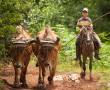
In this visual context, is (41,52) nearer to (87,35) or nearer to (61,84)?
(61,84)

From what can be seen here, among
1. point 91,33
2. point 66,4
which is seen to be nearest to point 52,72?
point 91,33

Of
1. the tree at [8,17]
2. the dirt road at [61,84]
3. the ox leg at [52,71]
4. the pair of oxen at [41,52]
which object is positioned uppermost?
the tree at [8,17]

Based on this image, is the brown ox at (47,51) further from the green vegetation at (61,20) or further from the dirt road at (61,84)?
the green vegetation at (61,20)

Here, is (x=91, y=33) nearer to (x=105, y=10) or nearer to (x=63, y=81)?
(x=63, y=81)

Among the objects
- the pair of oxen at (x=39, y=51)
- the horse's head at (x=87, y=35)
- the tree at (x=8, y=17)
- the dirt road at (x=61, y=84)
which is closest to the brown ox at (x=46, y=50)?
the pair of oxen at (x=39, y=51)

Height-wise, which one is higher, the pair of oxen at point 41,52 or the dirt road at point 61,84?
the pair of oxen at point 41,52

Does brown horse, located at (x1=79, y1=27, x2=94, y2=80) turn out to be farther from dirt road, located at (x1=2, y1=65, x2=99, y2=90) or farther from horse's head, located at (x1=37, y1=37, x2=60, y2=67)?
horse's head, located at (x1=37, y1=37, x2=60, y2=67)

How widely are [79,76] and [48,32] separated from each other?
2.84m

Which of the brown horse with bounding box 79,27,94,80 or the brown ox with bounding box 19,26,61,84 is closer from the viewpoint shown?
the brown ox with bounding box 19,26,61,84

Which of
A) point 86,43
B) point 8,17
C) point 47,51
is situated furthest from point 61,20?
point 8,17

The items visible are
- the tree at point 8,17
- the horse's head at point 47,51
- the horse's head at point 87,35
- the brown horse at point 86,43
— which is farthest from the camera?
the brown horse at point 86,43

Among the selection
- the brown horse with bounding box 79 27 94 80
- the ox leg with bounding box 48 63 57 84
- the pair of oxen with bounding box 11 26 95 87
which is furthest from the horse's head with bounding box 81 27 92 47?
the ox leg with bounding box 48 63 57 84

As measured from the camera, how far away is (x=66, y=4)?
→ 28609 millimetres

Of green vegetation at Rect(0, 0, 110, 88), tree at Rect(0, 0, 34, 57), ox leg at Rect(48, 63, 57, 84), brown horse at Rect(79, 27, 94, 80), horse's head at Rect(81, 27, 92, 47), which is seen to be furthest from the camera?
brown horse at Rect(79, 27, 94, 80)
